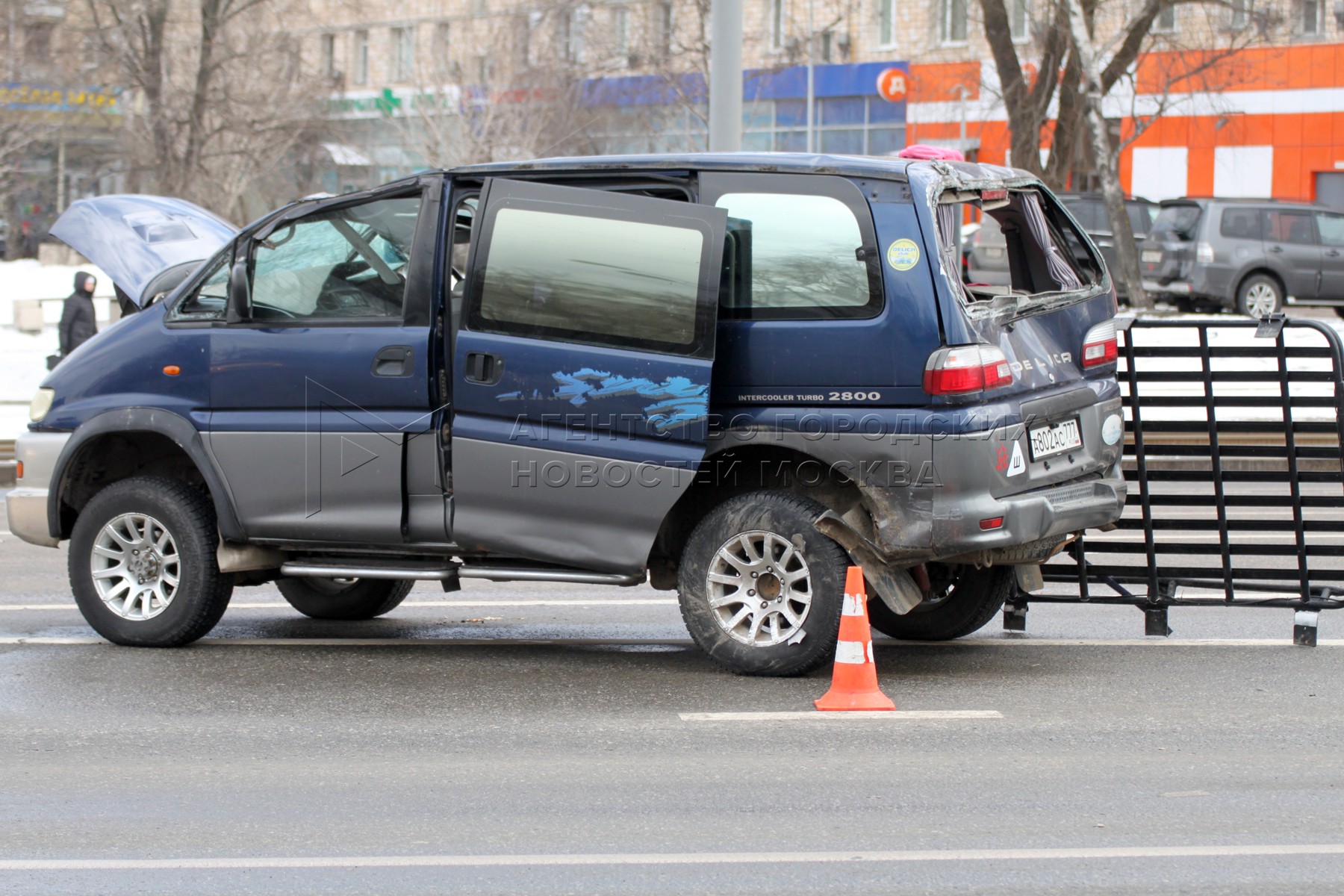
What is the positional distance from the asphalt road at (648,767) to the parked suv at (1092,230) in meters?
17.6

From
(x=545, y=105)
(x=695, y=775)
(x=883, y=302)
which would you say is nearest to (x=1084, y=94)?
(x=545, y=105)

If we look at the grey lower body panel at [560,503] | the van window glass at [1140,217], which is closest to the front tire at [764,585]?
the grey lower body panel at [560,503]

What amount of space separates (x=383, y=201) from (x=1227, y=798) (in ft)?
13.9

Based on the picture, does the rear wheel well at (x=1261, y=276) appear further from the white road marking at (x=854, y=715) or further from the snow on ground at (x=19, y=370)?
the white road marking at (x=854, y=715)

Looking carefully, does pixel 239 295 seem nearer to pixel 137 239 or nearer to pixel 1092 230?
pixel 137 239

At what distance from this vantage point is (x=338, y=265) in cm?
706

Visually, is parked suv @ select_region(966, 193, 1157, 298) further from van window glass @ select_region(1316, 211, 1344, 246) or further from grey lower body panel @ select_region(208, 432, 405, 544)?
grey lower body panel @ select_region(208, 432, 405, 544)

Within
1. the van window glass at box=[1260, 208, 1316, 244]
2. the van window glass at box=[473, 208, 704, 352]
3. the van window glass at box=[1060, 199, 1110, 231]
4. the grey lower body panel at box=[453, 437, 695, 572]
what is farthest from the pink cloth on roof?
the van window glass at box=[1060, 199, 1110, 231]

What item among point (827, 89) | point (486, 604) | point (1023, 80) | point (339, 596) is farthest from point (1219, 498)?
point (827, 89)

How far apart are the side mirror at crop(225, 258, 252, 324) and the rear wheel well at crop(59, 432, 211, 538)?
0.75 meters

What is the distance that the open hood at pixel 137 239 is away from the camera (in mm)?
7672

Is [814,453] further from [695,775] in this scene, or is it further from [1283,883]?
[1283,883]

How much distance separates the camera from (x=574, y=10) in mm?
38875

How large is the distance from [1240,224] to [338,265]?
21209mm
